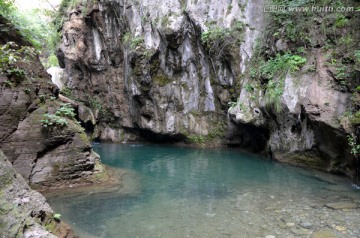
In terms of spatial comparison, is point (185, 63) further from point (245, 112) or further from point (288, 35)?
point (288, 35)

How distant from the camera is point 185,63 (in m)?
16.3

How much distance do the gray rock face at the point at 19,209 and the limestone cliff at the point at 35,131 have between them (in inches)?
134

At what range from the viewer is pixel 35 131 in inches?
299

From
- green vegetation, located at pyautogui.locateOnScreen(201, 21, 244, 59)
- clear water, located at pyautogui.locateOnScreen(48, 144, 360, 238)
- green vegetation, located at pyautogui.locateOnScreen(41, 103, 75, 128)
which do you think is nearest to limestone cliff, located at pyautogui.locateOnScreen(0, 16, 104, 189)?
green vegetation, located at pyautogui.locateOnScreen(41, 103, 75, 128)

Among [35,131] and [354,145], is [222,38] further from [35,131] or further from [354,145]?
[35,131]

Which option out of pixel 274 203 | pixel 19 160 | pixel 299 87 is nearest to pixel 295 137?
pixel 299 87

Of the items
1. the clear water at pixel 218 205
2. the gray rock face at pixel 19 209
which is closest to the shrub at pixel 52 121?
the clear water at pixel 218 205

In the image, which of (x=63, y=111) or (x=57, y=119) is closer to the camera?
(x=57, y=119)

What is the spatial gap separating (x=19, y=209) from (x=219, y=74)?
13099mm

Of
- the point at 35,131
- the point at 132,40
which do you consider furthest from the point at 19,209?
the point at 132,40

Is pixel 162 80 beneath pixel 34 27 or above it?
beneath

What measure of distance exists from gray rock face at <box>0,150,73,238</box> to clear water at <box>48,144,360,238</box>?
48.0 inches

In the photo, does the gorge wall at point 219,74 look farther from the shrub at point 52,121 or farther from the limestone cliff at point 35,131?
the shrub at point 52,121

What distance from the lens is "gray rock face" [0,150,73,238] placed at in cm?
316
